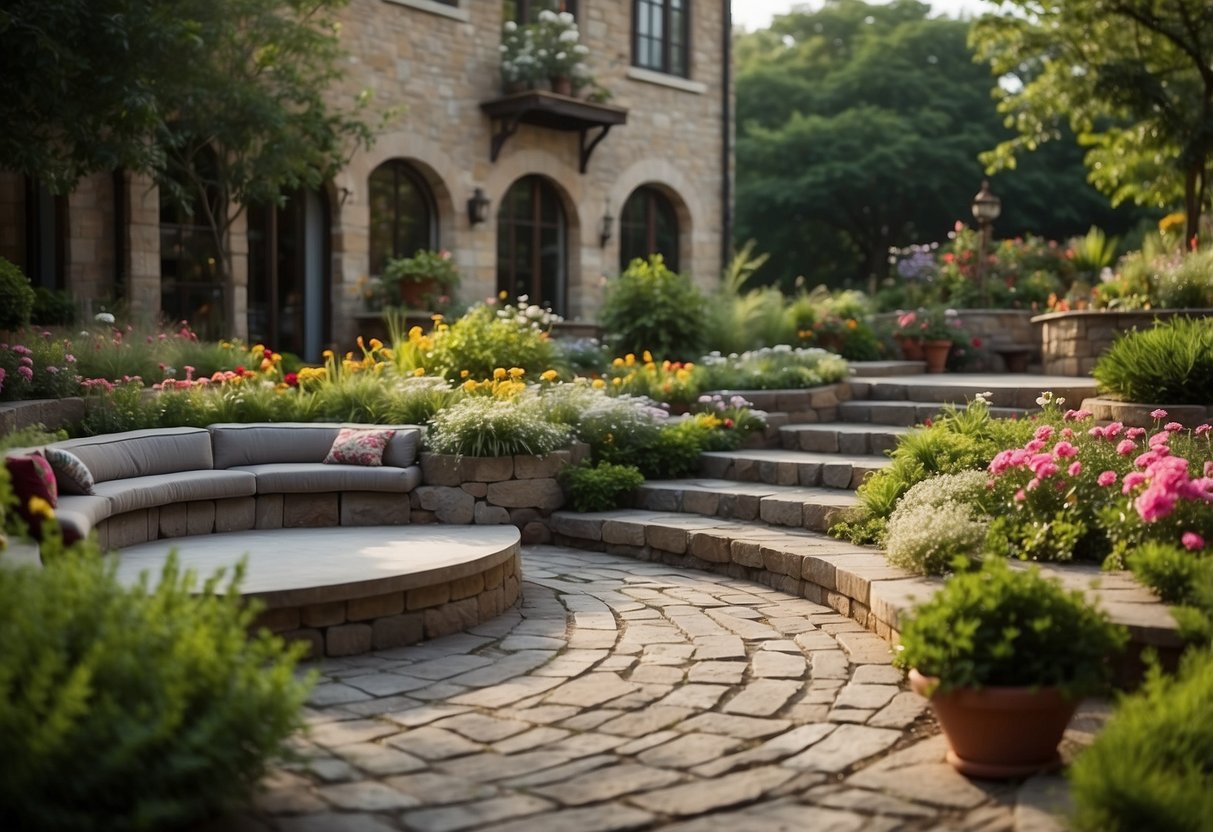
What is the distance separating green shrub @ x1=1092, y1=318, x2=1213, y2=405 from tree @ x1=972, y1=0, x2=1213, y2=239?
6.09 metres

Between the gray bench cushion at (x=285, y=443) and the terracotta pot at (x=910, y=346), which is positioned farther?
the terracotta pot at (x=910, y=346)

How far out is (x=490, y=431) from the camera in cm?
762

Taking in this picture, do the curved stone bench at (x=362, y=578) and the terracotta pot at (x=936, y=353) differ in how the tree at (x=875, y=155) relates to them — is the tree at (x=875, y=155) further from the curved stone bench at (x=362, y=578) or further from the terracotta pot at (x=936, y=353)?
the curved stone bench at (x=362, y=578)

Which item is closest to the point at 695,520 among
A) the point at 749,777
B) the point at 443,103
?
the point at 749,777

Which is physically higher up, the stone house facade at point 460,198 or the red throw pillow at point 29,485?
the stone house facade at point 460,198

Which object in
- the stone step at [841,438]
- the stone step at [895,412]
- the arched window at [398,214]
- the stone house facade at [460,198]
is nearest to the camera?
the stone step at [841,438]

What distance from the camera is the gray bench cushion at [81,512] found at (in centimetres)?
470

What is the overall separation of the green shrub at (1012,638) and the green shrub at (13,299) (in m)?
7.32

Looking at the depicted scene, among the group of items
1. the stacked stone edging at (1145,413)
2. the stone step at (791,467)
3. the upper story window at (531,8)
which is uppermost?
the upper story window at (531,8)

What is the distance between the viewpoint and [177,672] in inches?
112

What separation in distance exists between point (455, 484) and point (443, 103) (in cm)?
697

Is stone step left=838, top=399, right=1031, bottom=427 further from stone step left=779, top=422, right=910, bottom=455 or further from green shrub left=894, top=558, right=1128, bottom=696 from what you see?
green shrub left=894, top=558, right=1128, bottom=696

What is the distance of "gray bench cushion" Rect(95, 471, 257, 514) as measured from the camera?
19.1 ft

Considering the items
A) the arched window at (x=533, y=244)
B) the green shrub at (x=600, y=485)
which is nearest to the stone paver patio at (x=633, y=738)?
the green shrub at (x=600, y=485)
